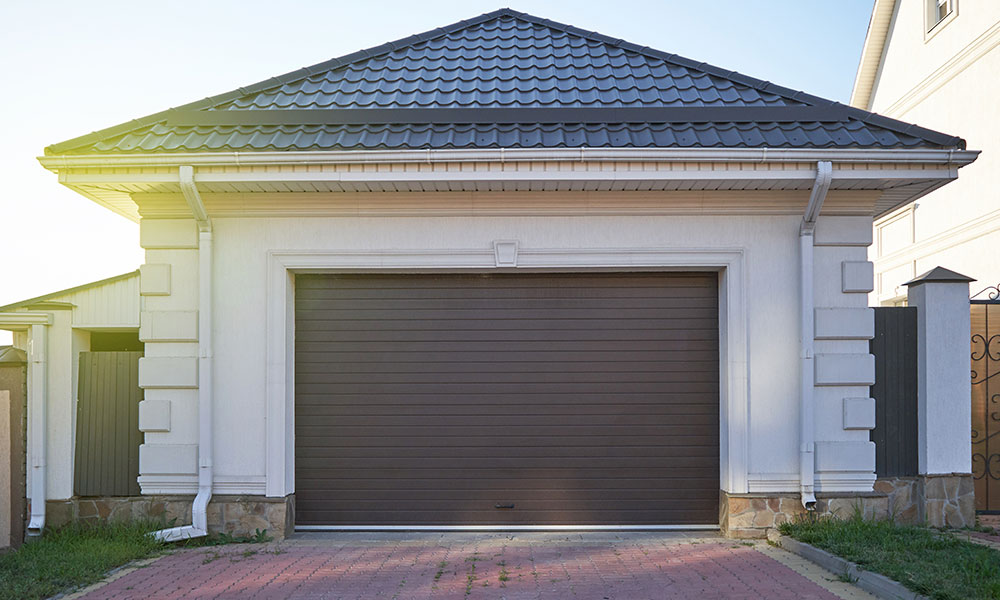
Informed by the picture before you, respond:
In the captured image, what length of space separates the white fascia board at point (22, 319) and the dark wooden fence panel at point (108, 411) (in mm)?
503

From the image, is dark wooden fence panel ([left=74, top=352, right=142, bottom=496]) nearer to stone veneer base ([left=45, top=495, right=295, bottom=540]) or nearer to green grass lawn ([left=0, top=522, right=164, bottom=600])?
stone veneer base ([left=45, top=495, right=295, bottom=540])

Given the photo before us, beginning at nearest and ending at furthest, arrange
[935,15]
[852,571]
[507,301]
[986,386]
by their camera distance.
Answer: [852,571]
[507,301]
[986,386]
[935,15]

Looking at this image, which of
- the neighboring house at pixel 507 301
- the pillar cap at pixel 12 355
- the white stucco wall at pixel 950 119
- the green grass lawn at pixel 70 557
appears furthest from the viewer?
the white stucco wall at pixel 950 119

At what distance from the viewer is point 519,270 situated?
876cm

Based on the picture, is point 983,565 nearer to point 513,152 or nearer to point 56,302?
point 513,152

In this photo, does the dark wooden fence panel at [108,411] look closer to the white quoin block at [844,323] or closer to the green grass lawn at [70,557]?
the green grass lawn at [70,557]

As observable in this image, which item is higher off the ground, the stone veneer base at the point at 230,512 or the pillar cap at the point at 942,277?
the pillar cap at the point at 942,277

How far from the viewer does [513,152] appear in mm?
7785

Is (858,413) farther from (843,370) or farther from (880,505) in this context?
(880,505)

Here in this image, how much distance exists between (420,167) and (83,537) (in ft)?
16.0

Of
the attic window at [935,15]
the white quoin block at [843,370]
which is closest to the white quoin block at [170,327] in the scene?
the white quoin block at [843,370]

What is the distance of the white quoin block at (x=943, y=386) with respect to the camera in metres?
8.67

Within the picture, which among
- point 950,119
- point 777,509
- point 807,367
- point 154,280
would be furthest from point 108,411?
point 950,119

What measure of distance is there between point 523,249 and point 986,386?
19.0 ft
